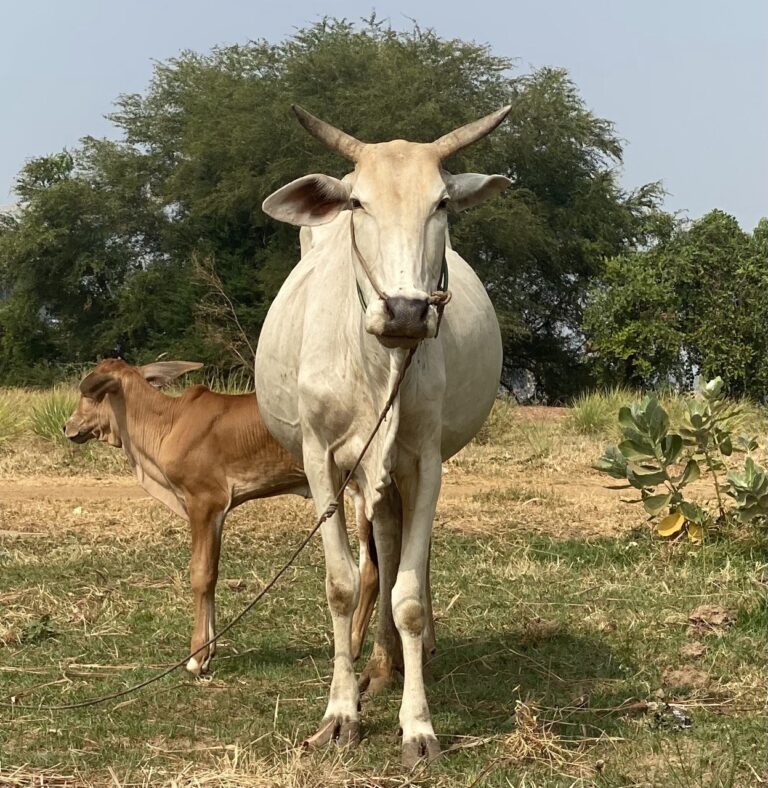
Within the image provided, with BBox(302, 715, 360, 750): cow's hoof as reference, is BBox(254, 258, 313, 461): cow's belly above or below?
above

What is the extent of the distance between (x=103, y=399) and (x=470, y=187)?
3042 millimetres

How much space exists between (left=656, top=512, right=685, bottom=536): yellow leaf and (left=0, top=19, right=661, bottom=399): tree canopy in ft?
43.9

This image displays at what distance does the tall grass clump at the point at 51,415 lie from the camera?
12306mm

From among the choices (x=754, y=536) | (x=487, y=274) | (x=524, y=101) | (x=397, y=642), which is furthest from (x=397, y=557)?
(x=524, y=101)

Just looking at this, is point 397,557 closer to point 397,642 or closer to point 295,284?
point 397,642

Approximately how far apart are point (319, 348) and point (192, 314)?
1913 cm

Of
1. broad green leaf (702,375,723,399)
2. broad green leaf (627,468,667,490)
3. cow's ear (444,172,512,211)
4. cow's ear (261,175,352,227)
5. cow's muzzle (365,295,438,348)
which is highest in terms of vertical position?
cow's ear (444,172,512,211)

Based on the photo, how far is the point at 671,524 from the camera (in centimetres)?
700

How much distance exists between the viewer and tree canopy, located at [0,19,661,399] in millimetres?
22172

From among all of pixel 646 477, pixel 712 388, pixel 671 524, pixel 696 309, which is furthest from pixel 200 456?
pixel 696 309

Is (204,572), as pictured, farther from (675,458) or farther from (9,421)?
(9,421)

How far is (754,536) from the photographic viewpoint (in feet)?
22.4

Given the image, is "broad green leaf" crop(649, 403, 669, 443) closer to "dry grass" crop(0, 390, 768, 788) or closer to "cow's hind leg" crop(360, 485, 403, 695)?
"dry grass" crop(0, 390, 768, 788)

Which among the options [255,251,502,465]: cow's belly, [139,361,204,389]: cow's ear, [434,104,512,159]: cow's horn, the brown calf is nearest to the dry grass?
the brown calf
